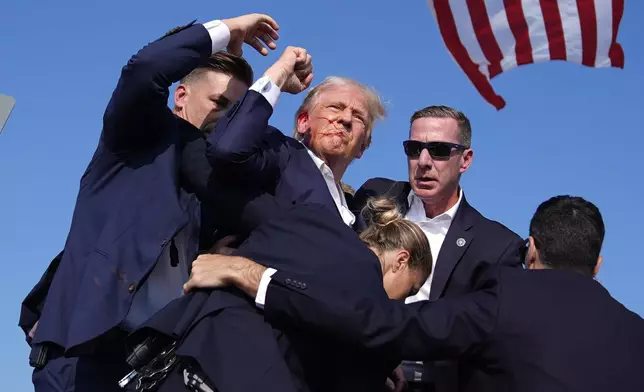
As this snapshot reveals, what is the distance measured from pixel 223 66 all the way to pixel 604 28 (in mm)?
2946

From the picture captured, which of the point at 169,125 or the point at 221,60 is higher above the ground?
the point at 221,60

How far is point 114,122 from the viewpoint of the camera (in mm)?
4508

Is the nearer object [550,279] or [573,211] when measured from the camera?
[550,279]

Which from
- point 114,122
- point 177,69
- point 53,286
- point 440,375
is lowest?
point 440,375

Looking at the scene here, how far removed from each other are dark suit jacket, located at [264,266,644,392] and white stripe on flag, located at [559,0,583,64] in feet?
11.2

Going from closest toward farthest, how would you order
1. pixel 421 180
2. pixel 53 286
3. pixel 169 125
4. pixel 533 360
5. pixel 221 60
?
1. pixel 533 360
2. pixel 53 286
3. pixel 169 125
4. pixel 221 60
5. pixel 421 180

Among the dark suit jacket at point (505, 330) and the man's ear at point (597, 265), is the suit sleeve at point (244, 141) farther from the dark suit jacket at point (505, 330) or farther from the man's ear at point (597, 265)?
the man's ear at point (597, 265)

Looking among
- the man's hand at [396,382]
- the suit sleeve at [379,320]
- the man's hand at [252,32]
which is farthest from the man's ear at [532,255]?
the man's hand at [252,32]

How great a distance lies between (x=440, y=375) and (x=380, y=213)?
103 centimetres

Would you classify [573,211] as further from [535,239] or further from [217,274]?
[217,274]

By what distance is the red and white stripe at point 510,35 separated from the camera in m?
6.76

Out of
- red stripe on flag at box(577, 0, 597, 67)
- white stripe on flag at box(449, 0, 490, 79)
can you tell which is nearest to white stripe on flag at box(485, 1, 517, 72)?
white stripe on flag at box(449, 0, 490, 79)

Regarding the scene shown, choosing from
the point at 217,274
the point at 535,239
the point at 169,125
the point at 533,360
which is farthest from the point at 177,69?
the point at 533,360

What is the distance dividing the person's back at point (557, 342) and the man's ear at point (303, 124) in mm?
1984
